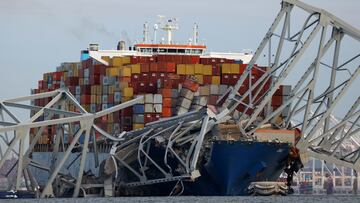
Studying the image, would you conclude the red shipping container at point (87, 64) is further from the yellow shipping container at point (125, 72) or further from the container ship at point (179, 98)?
the yellow shipping container at point (125, 72)

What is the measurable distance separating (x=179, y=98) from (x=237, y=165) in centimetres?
1316

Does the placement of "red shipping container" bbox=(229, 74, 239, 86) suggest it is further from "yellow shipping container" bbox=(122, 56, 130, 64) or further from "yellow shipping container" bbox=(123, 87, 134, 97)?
"yellow shipping container" bbox=(122, 56, 130, 64)

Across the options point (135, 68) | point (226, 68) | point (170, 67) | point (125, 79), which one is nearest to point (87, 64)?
point (135, 68)

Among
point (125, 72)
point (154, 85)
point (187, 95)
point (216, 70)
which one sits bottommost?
point (187, 95)

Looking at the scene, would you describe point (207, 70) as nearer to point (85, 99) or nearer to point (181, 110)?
point (181, 110)

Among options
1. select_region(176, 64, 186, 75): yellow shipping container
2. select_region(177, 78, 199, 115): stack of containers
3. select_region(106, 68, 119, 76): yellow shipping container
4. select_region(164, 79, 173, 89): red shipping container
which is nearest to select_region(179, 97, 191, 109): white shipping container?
select_region(177, 78, 199, 115): stack of containers

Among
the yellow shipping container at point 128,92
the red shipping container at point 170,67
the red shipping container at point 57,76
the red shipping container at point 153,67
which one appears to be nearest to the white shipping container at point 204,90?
the red shipping container at point 170,67

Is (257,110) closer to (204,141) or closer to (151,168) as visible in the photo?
(204,141)

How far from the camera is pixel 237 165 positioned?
8869 centimetres

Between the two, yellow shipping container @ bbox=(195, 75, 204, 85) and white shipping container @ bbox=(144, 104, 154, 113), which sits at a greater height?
yellow shipping container @ bbox=(195, 75, 204, 85)

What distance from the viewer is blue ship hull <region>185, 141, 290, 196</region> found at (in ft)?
290

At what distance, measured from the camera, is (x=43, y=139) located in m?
117

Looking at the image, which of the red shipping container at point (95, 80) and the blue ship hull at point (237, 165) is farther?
the red shipping container at point (95, 80)

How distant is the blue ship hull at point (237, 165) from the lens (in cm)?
8838
